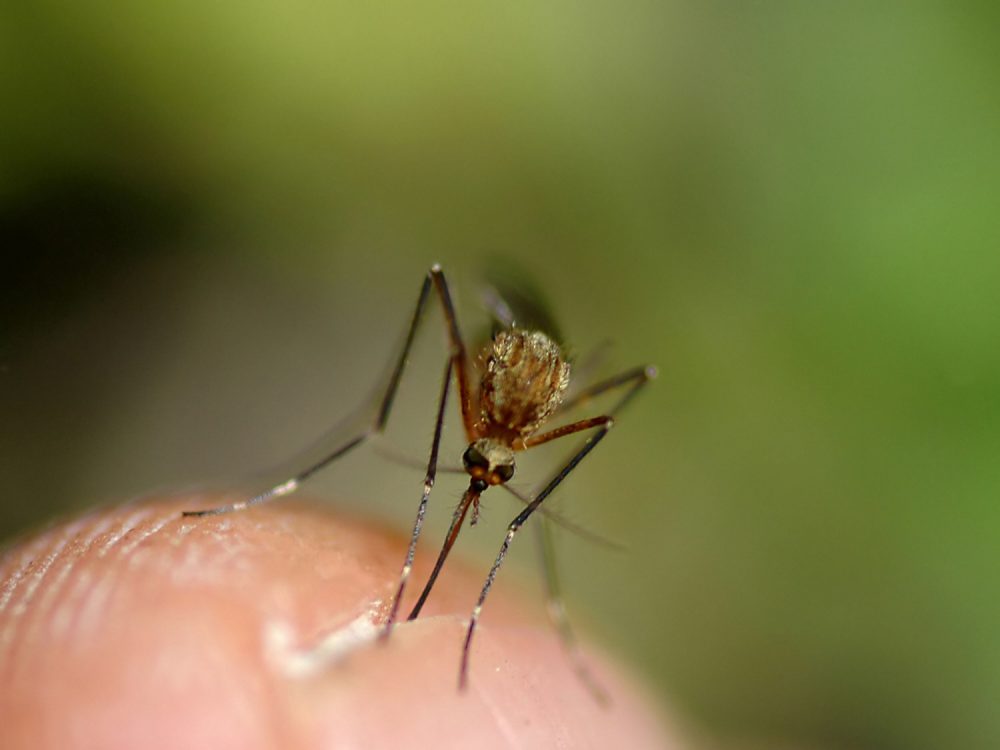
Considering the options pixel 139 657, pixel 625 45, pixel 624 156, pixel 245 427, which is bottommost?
pixel 245 427

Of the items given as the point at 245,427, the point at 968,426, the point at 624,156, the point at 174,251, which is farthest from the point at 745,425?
the point at 174,251

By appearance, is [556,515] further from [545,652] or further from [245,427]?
[245,427]

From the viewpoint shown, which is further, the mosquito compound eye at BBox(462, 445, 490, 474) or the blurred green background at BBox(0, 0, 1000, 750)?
the blurred green background at BBox(0, 0, 1000, 750)

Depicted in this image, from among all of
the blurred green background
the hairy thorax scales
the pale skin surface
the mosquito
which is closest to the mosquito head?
the mosquito

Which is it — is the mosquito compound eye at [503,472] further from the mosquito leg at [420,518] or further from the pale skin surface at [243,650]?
the pale skin surface at [243,650]

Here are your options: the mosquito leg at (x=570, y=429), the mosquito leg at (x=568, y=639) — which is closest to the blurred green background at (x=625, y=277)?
the mosquito leg at (x=568, y=639)

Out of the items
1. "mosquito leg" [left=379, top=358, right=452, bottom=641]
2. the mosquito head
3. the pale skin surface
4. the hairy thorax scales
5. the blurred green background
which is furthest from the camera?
the blurred green background

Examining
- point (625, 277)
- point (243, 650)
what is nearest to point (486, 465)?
point (243, 650)

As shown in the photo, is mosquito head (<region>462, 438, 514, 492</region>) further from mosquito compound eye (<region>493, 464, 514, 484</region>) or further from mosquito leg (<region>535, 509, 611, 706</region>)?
mosquito leg (<region>535, 509, 611, 706</region>)
